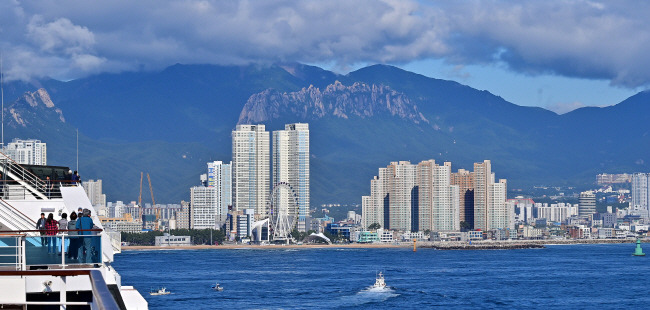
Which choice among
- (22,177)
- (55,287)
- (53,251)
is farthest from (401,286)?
(55,287)

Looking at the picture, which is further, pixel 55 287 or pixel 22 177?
pixel 22 177

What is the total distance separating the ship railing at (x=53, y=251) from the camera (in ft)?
32.3

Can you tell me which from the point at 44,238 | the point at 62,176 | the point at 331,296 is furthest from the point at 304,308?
the point at 44,238

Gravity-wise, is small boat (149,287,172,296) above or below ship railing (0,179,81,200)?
below

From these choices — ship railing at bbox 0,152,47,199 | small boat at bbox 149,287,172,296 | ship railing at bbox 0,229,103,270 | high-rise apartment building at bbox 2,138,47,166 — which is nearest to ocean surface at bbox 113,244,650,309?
small boat at bbox 149,287,172,296

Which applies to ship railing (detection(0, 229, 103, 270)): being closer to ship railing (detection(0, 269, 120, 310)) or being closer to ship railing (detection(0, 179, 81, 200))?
ship railing (detection(0, 269, 120, 310))

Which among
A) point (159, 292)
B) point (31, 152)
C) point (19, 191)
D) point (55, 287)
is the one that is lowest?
point (159, 292)

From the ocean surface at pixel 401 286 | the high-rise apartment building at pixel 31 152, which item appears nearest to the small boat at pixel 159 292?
the ocean surface at pixel 401 286

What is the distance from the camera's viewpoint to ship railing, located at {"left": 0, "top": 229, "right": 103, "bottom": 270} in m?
9.84

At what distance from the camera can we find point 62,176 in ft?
77.7

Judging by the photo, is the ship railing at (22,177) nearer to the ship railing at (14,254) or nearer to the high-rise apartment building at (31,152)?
the ship railing at (14,254)

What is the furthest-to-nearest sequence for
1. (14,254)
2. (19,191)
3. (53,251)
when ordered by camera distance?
(19,191) → (53,251) → (14,254)

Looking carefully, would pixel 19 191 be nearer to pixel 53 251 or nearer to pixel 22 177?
pixel 22 177

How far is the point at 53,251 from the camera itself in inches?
397
